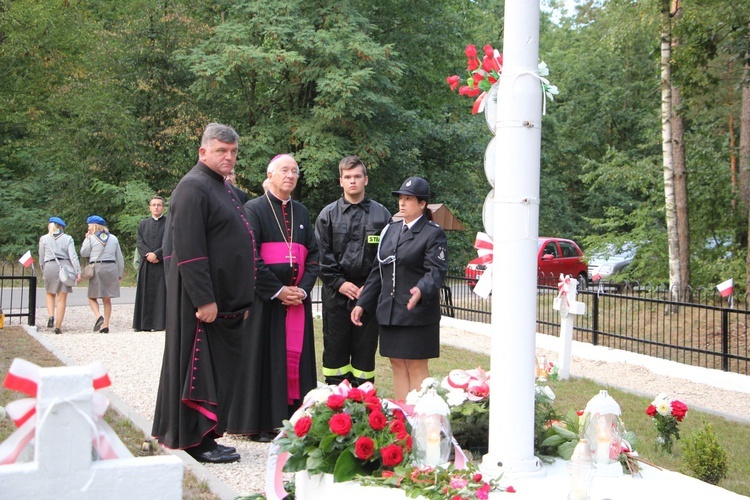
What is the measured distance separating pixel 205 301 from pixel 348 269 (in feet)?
6.66

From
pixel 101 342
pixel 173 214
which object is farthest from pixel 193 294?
pixel 101 342

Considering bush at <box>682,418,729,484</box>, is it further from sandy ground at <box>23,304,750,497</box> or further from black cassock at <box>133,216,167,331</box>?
black cassock at <box>133,216,167,331</box>

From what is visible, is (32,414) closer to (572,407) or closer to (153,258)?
(572,407)

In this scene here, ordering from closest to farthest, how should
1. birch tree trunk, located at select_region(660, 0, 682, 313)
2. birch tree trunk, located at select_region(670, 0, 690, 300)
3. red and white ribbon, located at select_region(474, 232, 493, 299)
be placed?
red and white ribbon, located at select_region(474, 232, 493, 299) → birch tree trunk, located at select_region(660, 0, 682, 313) → birch tree trunk, located at select_region(670, 0, 690, 300)

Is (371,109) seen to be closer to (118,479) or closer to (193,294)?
(193,294)

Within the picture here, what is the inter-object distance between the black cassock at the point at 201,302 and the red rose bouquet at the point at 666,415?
304 centimetres

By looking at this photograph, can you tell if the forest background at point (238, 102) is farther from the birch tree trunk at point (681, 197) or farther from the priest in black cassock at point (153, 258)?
the priest in black cassock at point (153, 258)

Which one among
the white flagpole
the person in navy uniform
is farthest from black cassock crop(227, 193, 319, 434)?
the white flagpole

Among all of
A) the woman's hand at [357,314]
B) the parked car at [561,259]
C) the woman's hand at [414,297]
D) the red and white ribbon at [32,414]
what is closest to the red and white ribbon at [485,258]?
the woman's hand at [414,297]

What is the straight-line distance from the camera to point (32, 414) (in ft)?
8.24

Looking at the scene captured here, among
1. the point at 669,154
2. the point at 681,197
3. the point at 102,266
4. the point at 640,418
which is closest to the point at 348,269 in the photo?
the point at 640,418

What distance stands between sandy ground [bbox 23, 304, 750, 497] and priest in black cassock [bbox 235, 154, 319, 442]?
0.95ft

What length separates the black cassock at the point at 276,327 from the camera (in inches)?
267

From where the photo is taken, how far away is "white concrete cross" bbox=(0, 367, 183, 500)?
2.31 meters
